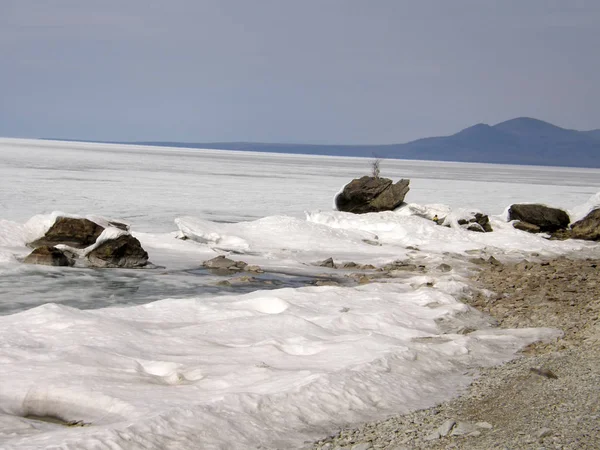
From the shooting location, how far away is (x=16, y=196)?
24.6 metres

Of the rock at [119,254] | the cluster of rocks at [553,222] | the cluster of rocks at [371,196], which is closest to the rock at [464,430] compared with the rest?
the rock at [119,254]

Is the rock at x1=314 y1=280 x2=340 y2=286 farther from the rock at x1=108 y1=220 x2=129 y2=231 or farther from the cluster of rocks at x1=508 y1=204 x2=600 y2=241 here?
the cluster of rocks at x1=508 y1=204 x2=600 y2=241


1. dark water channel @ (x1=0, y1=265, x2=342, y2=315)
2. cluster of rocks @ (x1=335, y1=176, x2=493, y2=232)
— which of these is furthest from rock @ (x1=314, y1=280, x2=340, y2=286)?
cluster of rocks @ (x1=335, y1=176, x2=493, y2=232)

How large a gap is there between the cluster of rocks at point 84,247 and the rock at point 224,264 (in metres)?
1.16

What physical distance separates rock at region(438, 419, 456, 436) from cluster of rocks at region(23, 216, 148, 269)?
8.75 meters

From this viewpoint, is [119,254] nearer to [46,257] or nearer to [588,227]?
[46,257]

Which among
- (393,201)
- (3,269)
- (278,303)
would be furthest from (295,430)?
(393,201)

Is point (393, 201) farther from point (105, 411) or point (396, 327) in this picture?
point (105, 411)

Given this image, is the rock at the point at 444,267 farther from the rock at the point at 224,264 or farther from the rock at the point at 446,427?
the rock at the point at 446,427

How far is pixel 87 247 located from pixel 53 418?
8.48 m

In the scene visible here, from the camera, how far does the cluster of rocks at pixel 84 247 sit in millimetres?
12258

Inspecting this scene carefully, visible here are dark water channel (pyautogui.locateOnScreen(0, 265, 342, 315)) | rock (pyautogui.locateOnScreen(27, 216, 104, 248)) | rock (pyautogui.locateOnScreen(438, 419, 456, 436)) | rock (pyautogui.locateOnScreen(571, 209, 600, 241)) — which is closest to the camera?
rock (pyautogui.locateOnScreen(438, 419, 456, 436))

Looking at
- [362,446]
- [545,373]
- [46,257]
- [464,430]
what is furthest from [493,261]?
[362,446]

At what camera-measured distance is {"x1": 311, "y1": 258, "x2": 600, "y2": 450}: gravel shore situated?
4598 millimetres
